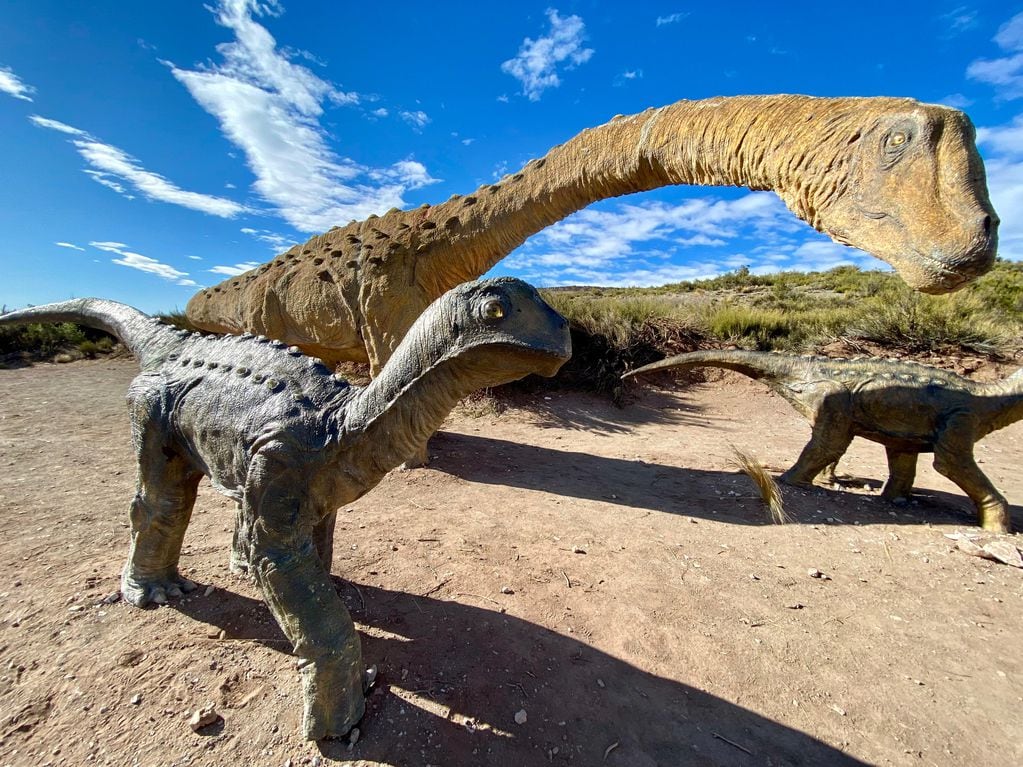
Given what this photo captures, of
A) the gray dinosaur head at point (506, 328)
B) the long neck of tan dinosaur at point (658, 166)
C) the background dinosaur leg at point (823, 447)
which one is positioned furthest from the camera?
the background dinosaur leg at point (823, 447)

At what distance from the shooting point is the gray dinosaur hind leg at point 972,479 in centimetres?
354

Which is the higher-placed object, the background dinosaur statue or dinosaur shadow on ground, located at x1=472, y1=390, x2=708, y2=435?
the background dinosaur statue

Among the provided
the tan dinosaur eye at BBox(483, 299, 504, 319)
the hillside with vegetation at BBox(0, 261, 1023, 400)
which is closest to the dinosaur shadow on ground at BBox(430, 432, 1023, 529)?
the hillside with vegetation at BBox(0, 261, 1023, 400)

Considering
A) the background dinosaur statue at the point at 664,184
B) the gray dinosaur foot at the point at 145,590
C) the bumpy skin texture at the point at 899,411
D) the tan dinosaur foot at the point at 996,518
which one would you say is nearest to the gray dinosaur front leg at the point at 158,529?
the gray dinosaur foot at the point at 145,590

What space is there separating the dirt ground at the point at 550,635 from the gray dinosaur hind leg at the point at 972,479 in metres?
0.23

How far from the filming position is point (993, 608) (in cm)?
267

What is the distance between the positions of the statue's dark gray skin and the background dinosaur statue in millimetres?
1182

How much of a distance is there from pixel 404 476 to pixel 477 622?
243cm

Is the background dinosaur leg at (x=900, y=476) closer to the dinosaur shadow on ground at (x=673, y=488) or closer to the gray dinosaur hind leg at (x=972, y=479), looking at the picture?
the dinosaur shadow on ground at (x=673, y=488)

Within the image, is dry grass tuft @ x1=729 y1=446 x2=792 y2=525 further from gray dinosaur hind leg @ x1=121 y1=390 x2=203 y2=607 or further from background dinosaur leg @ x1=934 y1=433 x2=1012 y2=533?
gray dinosaur hind leg @ x1=121 y1=390 x2=203 y2=607

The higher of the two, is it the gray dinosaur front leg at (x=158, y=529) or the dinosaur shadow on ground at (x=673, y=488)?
the gray dinosaur front leg at (x=158, y=529)

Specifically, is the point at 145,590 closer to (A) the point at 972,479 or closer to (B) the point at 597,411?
(A) the point at 972,479

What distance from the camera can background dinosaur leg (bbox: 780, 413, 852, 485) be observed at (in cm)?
405

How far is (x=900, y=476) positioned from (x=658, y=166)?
12.5 feet
